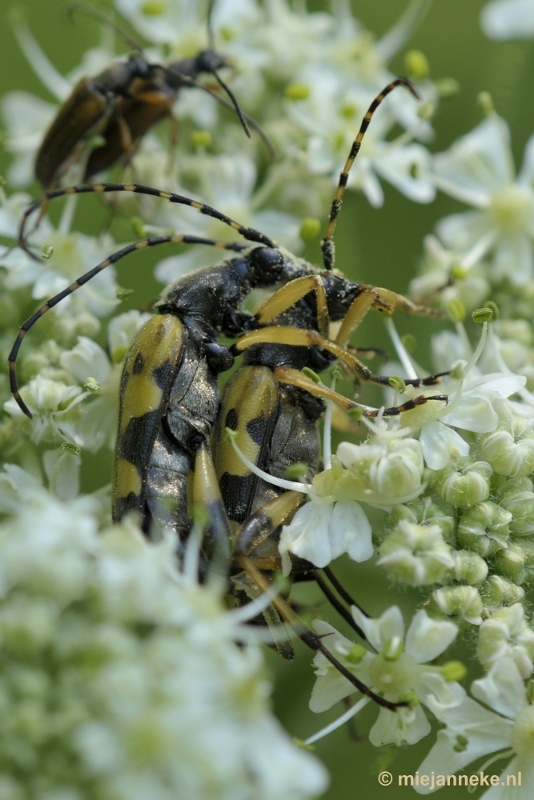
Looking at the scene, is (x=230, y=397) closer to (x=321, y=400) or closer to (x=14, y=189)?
(x=321, y=400)

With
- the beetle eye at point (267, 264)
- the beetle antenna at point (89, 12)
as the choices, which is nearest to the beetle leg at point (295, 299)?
the beetle eye at point (267, 264)

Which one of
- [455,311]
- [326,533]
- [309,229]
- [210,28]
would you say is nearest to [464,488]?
[326,533]

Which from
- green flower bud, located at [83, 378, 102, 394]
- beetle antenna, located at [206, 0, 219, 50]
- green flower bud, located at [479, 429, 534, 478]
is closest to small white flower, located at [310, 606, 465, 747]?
green flower bud, located at [479, 429, 534, 478]

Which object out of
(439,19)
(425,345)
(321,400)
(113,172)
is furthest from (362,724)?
(439,19)

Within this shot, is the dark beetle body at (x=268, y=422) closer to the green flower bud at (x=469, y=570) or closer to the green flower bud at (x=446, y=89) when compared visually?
the green flower bud at (x=469, y=570)

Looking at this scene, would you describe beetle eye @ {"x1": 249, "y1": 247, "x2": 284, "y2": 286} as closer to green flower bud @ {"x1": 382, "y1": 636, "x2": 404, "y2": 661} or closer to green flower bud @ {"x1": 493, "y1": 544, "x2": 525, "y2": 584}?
green flower bud @ {"x1": 493, "y1": 544, "x2": 525, "y2": 584}

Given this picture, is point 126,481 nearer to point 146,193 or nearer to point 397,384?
point 397,384
